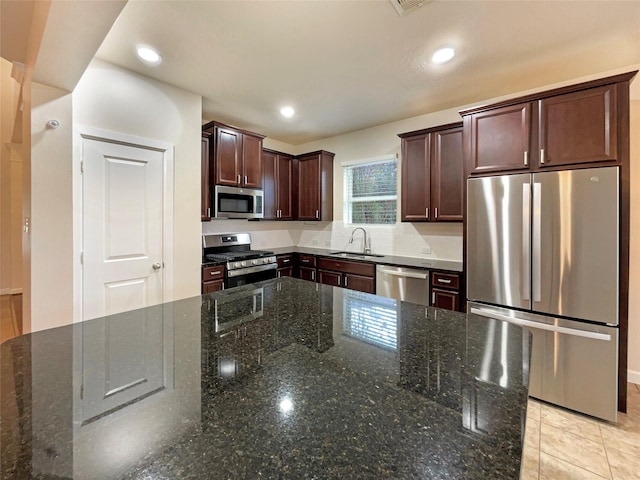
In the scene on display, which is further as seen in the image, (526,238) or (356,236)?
(356,236)

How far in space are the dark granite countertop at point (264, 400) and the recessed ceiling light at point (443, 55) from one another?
6.90ft

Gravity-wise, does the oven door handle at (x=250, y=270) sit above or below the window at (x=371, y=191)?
below

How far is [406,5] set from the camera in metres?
1.82

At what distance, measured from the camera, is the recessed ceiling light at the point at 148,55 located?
91.4 inches

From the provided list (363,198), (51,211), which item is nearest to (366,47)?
(363,198)

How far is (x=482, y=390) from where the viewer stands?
790 mm

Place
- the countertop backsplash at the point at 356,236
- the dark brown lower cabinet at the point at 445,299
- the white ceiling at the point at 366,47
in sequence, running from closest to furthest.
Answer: the white ceiling at the point at 366,47
the dark brown lower cabinet at the point at 445,299
the countertop backsplash at the point at 356,236

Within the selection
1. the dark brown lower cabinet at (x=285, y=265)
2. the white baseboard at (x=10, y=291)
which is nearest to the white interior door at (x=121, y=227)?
the dark brown lower cabinet at (x=285, y=265)

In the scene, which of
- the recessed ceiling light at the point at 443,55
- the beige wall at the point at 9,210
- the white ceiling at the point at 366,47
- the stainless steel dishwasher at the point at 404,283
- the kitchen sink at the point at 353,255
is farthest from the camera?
the beige wall at the point at 9,210

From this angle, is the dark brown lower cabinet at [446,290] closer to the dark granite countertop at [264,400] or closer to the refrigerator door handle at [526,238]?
the refrigerator door handle at [526,238]

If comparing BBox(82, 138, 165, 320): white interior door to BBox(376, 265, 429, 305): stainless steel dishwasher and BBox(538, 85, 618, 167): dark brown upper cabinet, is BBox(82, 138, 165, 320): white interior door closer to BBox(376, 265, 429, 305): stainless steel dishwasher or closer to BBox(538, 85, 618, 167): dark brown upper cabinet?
BBox(376, 265, 429, 305): stainless steel dishwasher

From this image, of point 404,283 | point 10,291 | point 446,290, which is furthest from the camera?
point 10,291

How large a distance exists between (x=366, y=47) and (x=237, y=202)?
231 centimetres

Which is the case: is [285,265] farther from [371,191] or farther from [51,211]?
[51,211]
